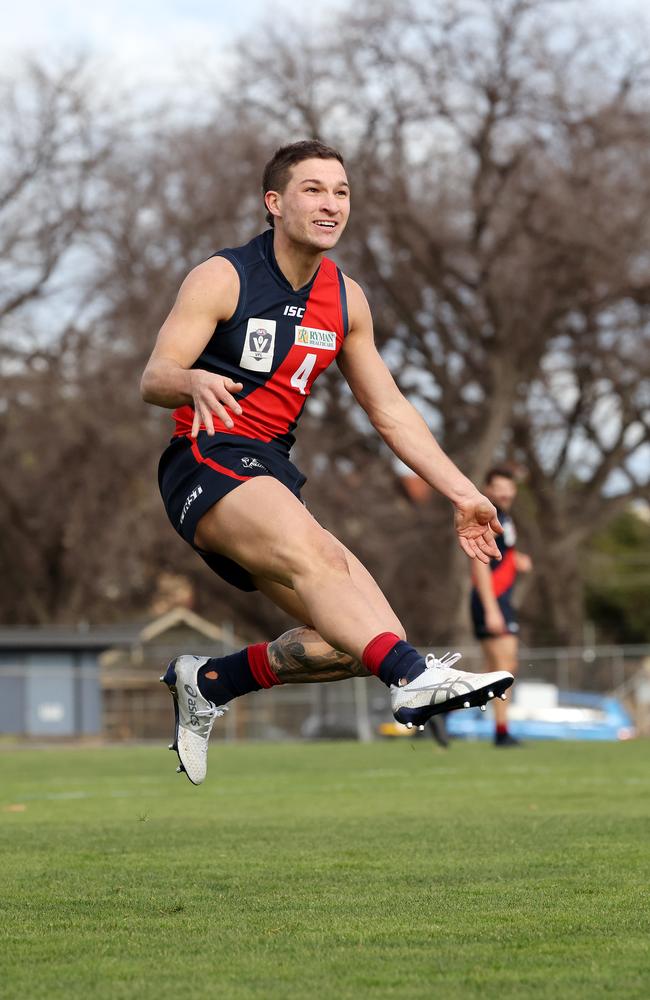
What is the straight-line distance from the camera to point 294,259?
5.88 metres

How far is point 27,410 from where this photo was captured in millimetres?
40000

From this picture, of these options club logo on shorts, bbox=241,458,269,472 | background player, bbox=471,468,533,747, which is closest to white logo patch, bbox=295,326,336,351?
club logo on shorts, bbox=241,458,269,472

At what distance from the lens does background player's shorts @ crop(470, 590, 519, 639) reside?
13383mm

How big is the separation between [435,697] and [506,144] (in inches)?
1217

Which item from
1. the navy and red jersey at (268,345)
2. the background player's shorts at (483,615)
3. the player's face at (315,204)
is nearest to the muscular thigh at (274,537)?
the navy and red jersey at (268,345)

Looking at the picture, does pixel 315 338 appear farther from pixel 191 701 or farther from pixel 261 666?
pixel 191 701

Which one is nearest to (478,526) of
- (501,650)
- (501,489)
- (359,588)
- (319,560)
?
(359,588)

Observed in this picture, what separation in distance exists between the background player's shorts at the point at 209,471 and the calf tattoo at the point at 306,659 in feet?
1.55

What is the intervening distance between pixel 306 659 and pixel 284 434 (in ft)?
2.92

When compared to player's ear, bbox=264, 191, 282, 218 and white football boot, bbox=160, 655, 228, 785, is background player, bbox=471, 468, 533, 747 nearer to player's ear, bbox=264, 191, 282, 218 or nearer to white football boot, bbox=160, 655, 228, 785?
white football boot, bbox=160, 655, 228, 785

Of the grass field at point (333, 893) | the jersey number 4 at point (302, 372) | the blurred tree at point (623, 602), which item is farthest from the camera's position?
the blurred tree at point (623, 602)

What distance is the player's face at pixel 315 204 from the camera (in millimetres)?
5793

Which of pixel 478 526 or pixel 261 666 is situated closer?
pixel 478 526

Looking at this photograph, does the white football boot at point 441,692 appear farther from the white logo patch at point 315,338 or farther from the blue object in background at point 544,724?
the blue object in background at point 544,724
